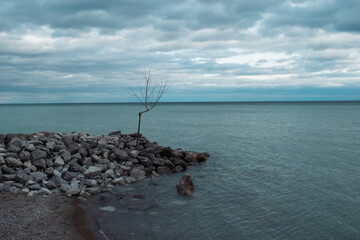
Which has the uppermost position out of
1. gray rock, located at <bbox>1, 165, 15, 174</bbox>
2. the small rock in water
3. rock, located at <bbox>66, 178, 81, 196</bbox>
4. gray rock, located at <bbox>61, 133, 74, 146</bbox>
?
gray rock, located at <bbox>61, 133, 74, 146</bbox>

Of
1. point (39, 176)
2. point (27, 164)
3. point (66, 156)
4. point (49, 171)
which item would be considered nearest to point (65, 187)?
point (39, 176)

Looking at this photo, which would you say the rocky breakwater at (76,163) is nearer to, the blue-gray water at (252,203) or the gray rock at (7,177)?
the gray rock at (7,177)

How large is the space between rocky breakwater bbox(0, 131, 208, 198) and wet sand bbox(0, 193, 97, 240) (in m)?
0.94

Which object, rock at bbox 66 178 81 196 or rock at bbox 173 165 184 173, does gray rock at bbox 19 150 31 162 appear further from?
rock at bbox 173 165 184 173

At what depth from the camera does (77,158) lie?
1805cm

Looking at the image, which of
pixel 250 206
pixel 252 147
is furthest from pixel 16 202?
pixel 252 147

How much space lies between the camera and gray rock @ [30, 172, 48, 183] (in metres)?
15.3

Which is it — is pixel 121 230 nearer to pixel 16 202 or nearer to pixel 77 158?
pixel 16 202

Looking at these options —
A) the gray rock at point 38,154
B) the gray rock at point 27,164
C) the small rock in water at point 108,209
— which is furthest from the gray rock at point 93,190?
the gray rock at point 38,154

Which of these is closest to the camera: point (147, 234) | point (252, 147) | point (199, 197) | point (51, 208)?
point (147, 234)

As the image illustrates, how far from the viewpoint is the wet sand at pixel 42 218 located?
9.97m

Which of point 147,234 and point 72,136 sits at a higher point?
point 72,136

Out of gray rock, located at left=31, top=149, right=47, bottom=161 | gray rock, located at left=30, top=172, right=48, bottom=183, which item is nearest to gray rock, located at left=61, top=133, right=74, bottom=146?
gray rock, located at left=31, top=149, right=47, bottom=161

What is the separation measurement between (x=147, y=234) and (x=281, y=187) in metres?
8.73
